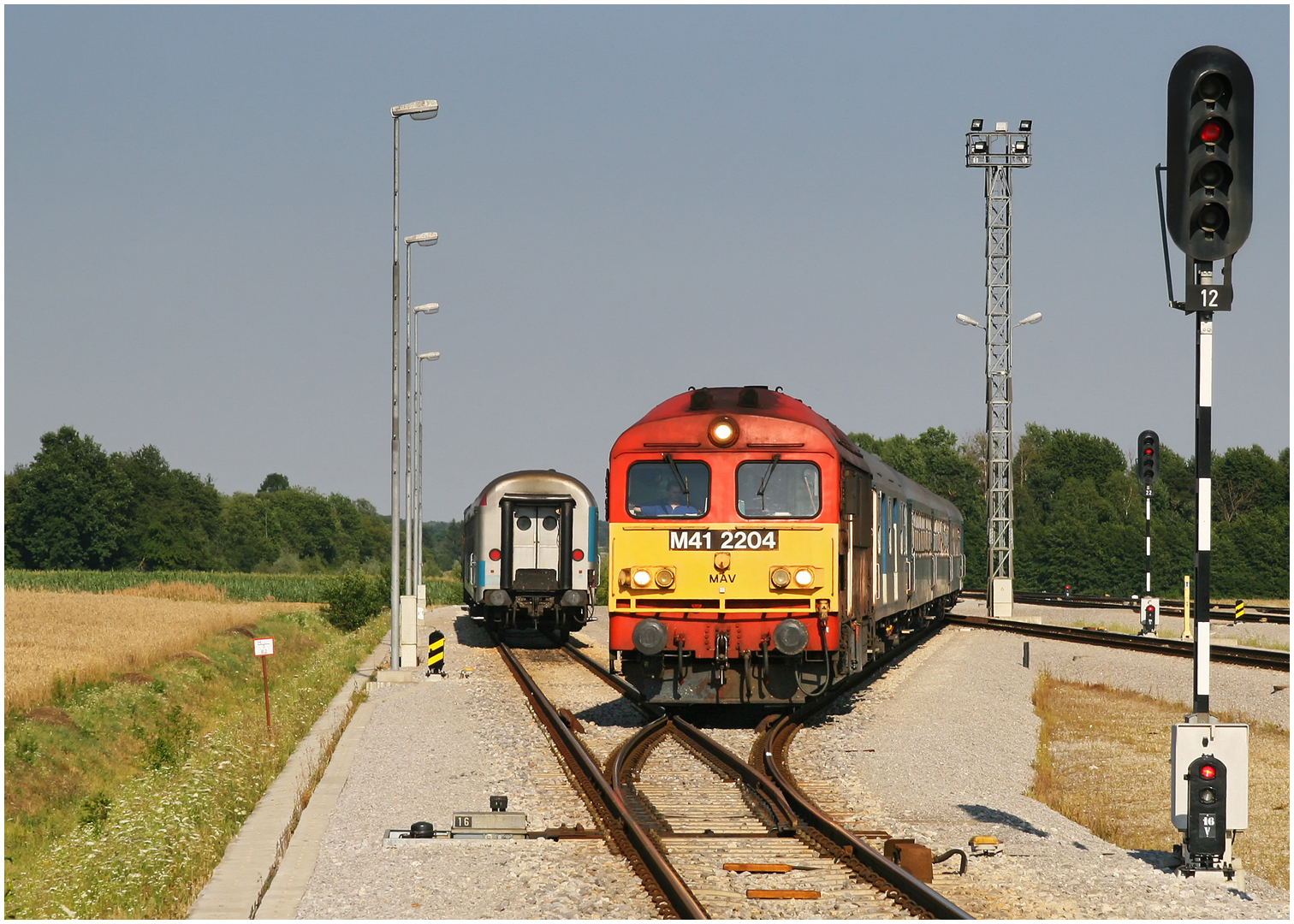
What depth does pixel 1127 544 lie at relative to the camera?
75.8m

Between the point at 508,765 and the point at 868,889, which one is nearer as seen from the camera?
the point at 868,889

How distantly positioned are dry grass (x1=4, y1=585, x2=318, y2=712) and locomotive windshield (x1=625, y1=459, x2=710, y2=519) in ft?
44.9

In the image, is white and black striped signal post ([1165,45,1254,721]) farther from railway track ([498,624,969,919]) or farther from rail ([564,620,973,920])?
railway track ([498,624,969,919])

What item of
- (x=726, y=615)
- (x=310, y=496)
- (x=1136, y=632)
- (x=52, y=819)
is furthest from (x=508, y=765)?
(x=310, y=496)

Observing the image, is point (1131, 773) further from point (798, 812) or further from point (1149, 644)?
point (1149, 644)

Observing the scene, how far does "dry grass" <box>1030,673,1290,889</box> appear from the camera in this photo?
37.6 feet

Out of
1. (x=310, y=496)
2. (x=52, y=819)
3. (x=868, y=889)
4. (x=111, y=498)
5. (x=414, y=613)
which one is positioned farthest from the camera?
(x=310, y=496)

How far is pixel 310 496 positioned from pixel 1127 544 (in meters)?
107

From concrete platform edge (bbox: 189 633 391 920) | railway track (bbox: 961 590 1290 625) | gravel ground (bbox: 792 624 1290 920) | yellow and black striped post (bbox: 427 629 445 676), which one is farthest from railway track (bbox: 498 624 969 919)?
railway track (bbox: 961 590 1290 625)

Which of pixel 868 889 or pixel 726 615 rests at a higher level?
pixel 726 615

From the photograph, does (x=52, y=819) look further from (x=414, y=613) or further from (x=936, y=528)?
(x=936, y=528)

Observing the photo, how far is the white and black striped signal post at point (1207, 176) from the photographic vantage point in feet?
30.5

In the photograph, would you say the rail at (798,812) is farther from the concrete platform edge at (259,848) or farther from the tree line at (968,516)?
the tree line at (968,516)

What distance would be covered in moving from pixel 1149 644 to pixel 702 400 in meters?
17.3
